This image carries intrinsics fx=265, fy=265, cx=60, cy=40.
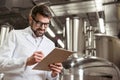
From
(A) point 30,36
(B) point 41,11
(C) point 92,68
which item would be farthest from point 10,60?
(C) point 92,68

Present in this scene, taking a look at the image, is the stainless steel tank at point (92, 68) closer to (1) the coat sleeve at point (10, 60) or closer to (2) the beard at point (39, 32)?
(2) the beard at point (39, 32)

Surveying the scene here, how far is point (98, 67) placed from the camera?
351 cm

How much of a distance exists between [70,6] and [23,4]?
0.95 m

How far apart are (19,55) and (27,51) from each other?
6 centimetres

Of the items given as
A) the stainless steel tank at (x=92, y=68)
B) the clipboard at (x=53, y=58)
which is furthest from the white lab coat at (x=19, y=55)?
the stainless steel tank at (x=92, y=68)

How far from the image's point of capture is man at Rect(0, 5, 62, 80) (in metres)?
1.77

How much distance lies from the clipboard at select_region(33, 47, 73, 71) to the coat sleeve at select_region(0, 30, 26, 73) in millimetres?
108

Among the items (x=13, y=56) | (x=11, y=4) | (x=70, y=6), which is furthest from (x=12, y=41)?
(x=11, y=4)

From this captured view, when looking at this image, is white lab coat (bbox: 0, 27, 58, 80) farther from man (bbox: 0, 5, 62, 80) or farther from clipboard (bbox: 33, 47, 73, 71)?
clipboard (bbox: 33, 47, 73, 71)

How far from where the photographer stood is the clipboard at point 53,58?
1.68m

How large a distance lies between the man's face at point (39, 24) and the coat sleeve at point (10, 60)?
175 millimetres

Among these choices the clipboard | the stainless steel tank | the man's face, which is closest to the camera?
the clipboard

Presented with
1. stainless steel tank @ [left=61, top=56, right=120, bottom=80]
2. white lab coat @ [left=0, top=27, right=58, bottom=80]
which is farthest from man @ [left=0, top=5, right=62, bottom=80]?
stainless steel tank @ [left=61, top=56, right=120, bottom=80]

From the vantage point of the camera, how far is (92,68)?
353 centimetres
